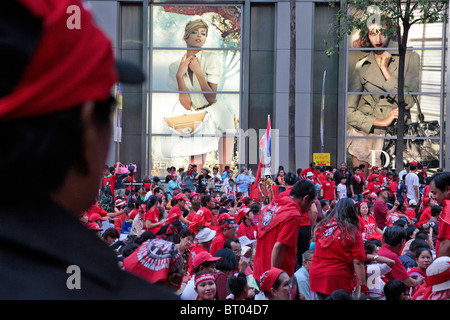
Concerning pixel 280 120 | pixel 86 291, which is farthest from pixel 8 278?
pixel 280 120

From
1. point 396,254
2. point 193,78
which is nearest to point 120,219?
point 396,254

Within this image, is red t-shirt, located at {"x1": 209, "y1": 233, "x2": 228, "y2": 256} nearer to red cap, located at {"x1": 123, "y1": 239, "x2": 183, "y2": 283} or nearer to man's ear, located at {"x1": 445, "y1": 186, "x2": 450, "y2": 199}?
man's ear, located at {"x1": 445, "y1": 186, "x2": 450, "y2": 199}

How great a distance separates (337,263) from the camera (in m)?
6.80

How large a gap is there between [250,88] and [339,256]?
953 inches

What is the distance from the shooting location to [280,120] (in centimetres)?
2983

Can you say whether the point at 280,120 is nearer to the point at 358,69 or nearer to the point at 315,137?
the point at 315,137

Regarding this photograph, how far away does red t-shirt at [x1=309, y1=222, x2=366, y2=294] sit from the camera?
6.76 metres

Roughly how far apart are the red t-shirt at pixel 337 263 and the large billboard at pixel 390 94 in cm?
2360

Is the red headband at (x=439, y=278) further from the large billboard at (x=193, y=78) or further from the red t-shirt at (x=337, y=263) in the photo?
the large billboard at (x=193, y=78)

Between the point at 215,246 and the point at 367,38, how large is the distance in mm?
22671

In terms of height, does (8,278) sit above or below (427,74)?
below

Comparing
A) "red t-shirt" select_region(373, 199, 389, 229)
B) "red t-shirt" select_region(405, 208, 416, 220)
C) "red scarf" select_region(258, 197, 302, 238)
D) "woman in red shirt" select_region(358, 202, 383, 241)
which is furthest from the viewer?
"red t-shirt" select_region(405, 208, 416, 220)

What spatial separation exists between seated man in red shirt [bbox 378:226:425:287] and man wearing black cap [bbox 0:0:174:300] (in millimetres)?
6787

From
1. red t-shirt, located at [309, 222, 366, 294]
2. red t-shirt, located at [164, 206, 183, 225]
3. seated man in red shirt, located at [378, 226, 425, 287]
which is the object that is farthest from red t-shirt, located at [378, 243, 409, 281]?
red t-shirt, located at [164, 206, 183, 225]
